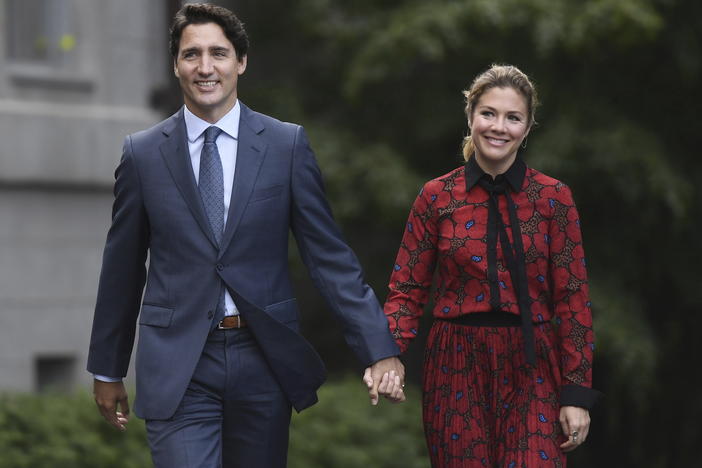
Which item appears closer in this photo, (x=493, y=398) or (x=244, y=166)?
(x=244, y=166)

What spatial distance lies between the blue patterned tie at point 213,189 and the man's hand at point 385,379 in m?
0.59

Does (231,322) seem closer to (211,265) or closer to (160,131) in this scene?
(211,265)

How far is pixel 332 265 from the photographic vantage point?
5531 mm

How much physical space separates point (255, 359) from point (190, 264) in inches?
16.0

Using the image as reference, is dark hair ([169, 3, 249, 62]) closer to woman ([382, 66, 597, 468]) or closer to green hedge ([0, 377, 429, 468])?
woman ([382, 66, 597, 468])

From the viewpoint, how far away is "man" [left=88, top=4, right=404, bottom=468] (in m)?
5.30

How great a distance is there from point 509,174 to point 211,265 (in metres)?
1.16

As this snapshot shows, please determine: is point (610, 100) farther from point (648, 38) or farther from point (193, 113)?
point (193, 113)

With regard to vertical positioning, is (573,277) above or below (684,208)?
above

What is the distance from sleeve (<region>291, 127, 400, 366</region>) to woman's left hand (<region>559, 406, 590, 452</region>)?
65 centimetres

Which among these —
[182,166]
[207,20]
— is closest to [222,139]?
[182,166]

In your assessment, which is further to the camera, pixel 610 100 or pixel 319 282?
pixel 610 100

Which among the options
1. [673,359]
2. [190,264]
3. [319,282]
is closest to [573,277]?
[319,282]

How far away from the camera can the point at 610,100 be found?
12.3 m
